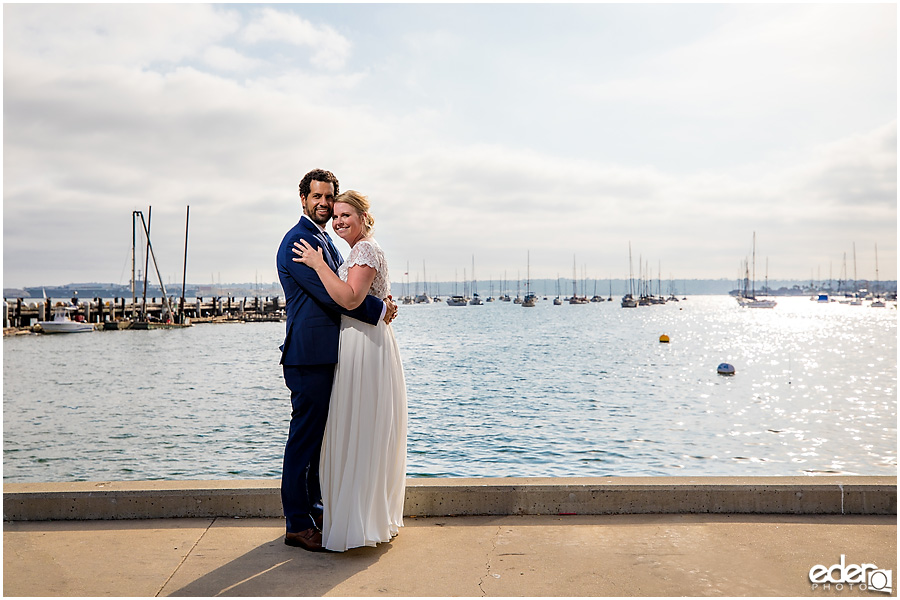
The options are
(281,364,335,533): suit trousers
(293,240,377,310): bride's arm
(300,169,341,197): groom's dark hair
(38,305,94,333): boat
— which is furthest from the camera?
(38,305,94,333): boat

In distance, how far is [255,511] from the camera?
428 cm

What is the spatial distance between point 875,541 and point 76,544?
398cm

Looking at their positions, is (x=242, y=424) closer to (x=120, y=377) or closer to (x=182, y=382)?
(x=182, y=382)

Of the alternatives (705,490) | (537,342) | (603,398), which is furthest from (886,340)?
(705,490)

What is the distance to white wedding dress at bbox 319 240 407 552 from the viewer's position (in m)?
3.82

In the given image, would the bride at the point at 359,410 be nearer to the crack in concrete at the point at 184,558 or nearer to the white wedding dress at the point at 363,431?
the white wedding dress at the point at 363,431

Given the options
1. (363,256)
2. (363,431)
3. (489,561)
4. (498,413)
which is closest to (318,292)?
(363,256)

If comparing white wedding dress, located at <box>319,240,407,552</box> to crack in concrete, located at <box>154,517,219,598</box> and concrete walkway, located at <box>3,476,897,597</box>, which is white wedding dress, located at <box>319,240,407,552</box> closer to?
concrete walkway, located at <box>3,476,897,597</box>

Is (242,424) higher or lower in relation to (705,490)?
lower

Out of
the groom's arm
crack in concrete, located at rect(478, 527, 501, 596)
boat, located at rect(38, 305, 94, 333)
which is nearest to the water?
boat, located at rect(38, 305, 94, 333)

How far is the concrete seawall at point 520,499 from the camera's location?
4.21 m

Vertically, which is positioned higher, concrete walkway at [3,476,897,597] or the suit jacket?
the suit jacket

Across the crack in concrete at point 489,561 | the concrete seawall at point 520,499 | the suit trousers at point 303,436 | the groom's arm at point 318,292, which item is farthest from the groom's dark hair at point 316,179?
the crack in concrete at point 489,561

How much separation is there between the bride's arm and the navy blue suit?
0.05 m
